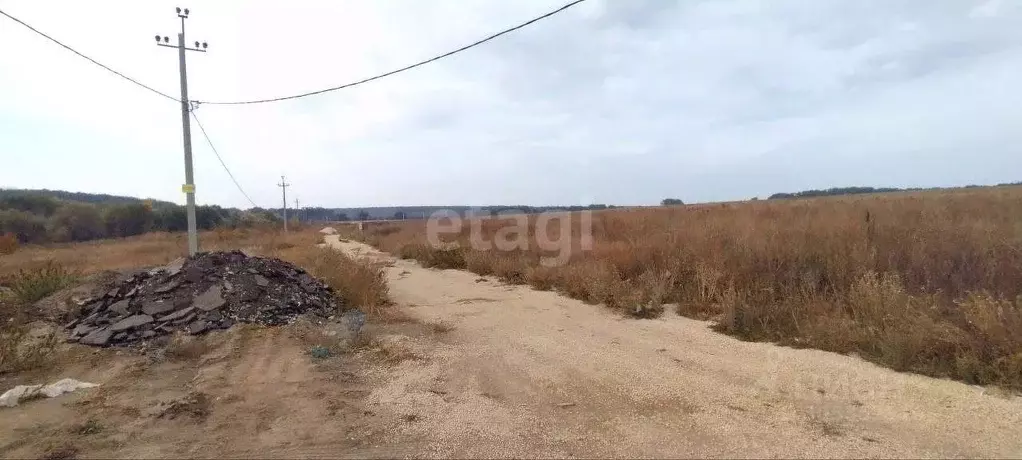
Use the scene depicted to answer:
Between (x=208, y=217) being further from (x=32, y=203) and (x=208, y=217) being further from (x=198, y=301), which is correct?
(x=198, y=301)

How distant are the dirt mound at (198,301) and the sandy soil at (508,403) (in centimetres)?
62

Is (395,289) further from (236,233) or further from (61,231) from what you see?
(61,231)

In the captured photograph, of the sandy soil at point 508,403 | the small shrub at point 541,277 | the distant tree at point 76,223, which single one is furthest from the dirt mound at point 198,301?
the distant tree at point 76,223

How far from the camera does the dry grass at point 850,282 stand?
4559mm

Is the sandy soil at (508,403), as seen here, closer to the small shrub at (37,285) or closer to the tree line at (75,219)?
the small shrub at (37,285)

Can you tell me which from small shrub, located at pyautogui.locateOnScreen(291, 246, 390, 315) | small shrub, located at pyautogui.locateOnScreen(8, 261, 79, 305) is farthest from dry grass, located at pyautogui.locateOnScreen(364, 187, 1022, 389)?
small shrub, located at pyautogui.locateOnScreen(8, 261, 79, 305)

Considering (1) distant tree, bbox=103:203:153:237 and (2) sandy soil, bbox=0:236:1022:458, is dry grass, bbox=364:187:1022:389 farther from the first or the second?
(1) distant tree, bbox=103:203:153:237

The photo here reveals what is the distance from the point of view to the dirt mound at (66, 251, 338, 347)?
7031 millimetres

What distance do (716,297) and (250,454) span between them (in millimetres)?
6513

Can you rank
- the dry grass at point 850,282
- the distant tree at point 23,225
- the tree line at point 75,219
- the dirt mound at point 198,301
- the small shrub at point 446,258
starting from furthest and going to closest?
1. the tree line at point 75,219
2. the distant tree at point 23,225
3. the small shrub at point 446,258
4. the dirt mound at point 198,301
5. the dry grass at point 850,282

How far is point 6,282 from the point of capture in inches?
428

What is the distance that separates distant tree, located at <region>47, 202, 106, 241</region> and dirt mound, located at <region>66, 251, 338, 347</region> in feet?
157

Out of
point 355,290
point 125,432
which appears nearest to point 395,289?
point 355,290

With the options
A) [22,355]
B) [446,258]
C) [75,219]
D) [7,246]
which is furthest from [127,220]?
[22,355]
